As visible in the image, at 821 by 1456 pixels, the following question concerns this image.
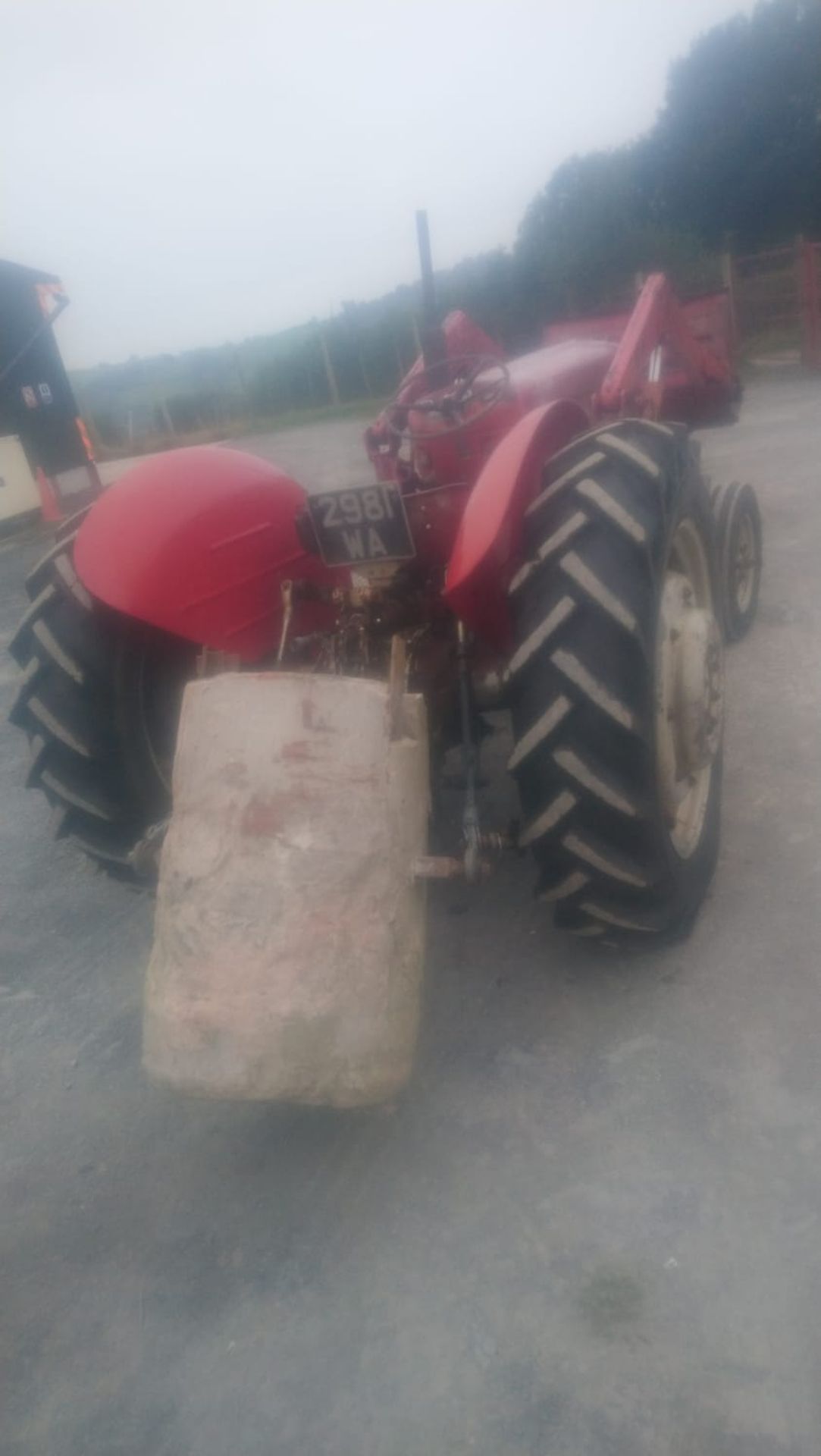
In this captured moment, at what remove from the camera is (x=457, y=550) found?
1967mm

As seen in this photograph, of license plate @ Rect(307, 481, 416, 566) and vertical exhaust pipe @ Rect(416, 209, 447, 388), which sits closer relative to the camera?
license plate @ Rect(307, 481, 416, 566)

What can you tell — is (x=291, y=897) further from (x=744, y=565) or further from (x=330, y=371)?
(x=330, y=371)

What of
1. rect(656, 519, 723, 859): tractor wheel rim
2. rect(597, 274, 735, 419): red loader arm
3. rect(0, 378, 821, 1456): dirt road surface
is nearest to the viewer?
rect(0, 378, 821, 1456): dirt road surface

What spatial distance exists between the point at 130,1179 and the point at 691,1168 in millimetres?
1104

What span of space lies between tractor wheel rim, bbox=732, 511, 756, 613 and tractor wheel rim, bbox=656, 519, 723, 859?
5.23 ft

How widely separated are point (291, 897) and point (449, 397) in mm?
1814

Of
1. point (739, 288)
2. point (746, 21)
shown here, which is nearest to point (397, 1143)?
point (739, 288)

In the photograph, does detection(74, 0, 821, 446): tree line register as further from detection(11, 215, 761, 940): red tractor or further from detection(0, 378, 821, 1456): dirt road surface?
detection(0, 378, 821, 1456): dirt road surface

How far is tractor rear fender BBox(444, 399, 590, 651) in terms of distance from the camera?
192 centimetres

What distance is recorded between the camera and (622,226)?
74.9ft

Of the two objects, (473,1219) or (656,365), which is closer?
(473,1219)

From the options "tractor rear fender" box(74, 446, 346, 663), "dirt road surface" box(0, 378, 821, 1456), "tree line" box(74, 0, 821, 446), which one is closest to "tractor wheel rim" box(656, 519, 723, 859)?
"dirt road surface" box(0, 378, 821, 1456)

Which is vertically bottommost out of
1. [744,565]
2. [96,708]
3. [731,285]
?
[744,565]

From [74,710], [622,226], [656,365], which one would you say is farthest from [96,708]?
[622,226]
